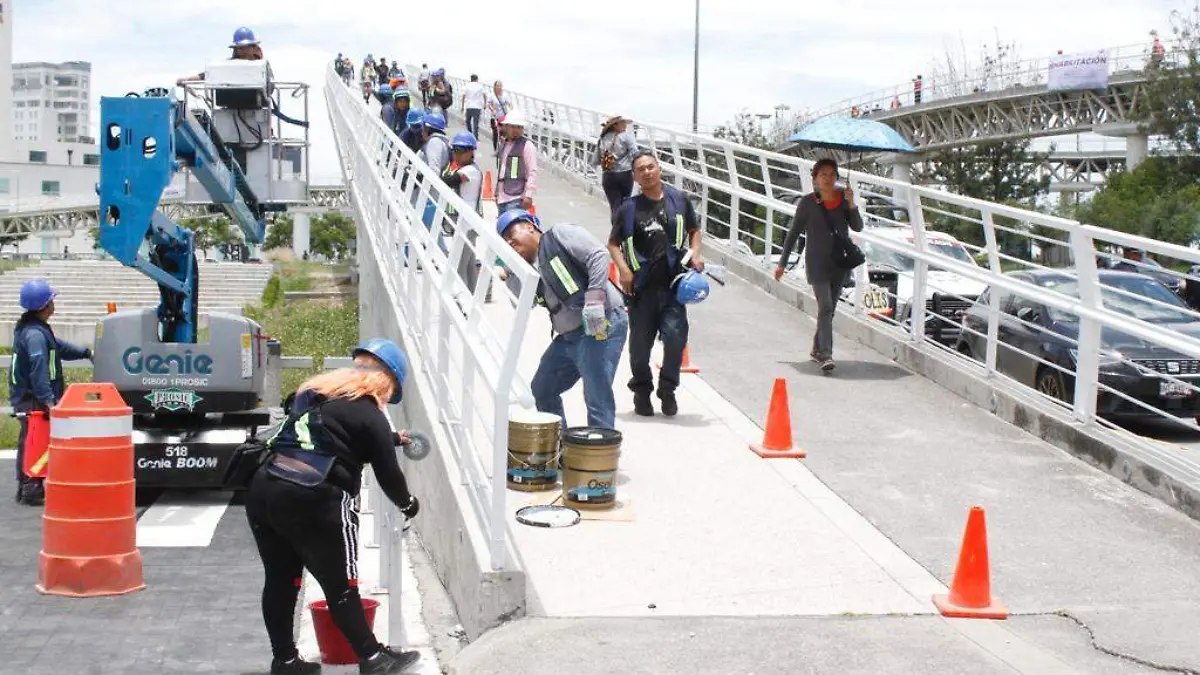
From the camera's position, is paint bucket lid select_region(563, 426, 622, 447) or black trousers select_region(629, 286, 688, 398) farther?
black trousers select_region(629, 286, 688, 398)

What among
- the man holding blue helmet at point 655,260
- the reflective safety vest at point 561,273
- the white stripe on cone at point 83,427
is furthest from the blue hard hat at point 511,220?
the white stripe on cone at point 83,427

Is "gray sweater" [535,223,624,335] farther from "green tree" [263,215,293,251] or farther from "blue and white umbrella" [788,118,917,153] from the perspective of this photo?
"green tree" [263,215,293,251]

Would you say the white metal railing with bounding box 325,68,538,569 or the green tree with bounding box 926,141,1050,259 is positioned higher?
the green tree with bounding box 926,141,1050,259

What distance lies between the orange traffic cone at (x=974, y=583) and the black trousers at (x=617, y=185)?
936 cm

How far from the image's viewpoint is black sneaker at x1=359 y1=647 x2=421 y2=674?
652cm

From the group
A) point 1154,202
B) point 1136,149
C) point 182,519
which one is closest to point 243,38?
point 182,519

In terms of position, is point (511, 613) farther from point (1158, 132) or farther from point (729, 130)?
point (729, 130)

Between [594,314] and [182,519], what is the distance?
17.0 feet

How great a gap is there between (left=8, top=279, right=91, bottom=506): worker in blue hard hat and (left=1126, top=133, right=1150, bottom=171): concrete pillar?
45.1 metres

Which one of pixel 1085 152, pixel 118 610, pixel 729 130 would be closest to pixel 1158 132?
pixel 729 130

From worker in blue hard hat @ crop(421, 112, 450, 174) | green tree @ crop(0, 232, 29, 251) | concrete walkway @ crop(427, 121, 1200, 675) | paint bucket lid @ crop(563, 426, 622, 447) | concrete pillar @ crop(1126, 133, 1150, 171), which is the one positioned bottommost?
green tree @ crop(0, 232, 29, 251)

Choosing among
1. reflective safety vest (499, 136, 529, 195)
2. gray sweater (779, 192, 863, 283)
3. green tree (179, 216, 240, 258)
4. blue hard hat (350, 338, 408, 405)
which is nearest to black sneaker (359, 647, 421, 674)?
blue hard hat (350, 338, 408, 405)

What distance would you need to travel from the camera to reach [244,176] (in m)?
16.2

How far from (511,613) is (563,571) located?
56 centimetres
